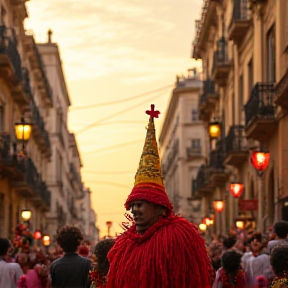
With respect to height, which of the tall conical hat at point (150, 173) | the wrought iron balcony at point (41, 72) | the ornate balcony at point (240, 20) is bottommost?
the tall conical hat at point (150, 173)

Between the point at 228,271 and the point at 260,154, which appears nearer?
the point at 228,271

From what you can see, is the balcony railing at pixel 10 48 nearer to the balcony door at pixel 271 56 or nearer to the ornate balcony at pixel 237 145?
the ornate balcony at pixel 237 145

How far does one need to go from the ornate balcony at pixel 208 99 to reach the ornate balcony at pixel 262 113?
16303 mm

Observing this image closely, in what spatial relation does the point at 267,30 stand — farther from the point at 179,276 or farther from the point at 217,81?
the point at 179,276

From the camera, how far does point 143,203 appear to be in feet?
22.4

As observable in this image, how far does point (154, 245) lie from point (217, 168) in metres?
33.7

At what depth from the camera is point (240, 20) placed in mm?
31844

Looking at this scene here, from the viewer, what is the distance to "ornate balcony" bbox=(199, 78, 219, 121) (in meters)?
44.3

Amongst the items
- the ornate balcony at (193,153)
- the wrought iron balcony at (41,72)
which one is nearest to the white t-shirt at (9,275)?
the wrought iron balcony at (41,72)

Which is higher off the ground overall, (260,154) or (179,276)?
(260,154)

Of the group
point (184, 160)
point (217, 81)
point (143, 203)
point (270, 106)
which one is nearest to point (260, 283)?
point (143, 203)

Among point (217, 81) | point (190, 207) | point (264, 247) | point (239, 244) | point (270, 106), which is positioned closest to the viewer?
point (264, 247)

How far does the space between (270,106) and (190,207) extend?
2191 inches

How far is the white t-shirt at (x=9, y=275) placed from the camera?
41.5 ft
